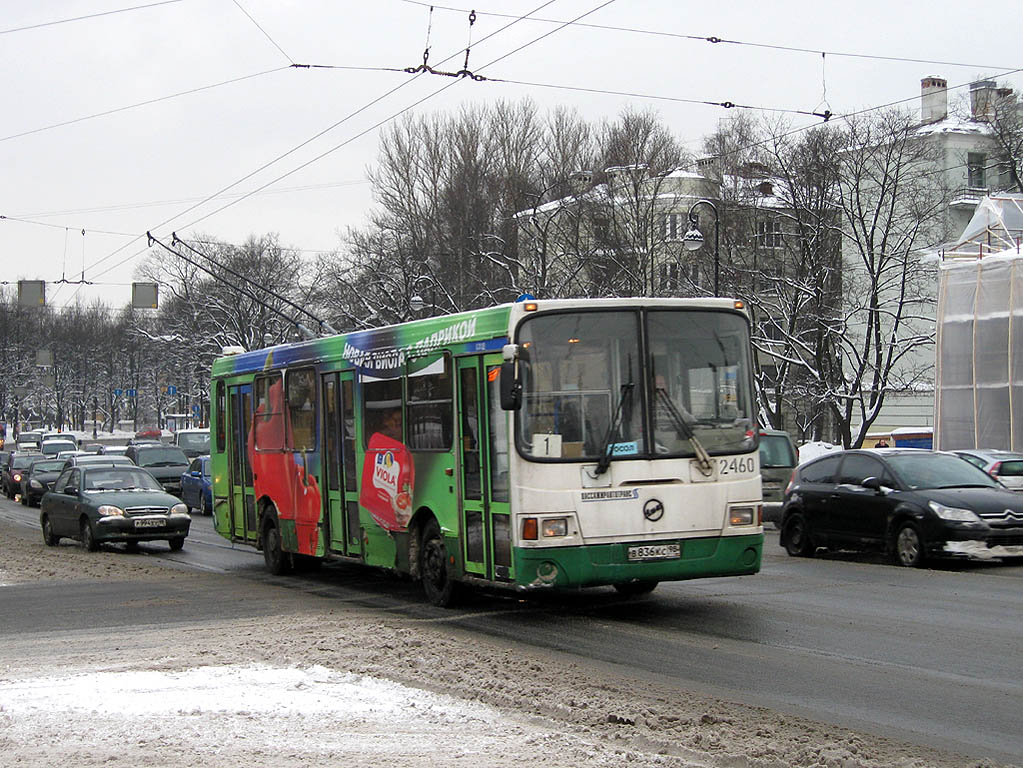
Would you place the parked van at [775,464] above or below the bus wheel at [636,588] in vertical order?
above

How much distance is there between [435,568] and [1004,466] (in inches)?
478

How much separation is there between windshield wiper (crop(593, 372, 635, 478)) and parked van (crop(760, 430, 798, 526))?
14.8 meters

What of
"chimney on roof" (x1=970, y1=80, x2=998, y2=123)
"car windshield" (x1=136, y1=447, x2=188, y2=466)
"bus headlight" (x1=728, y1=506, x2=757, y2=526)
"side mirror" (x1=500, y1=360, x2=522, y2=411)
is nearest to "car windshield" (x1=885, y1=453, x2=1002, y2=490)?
"bus headlight" (x1=728, y1=506, x2=757, y2=526)

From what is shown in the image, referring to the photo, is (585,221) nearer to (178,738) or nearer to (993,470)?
(993,470)

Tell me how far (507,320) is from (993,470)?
1272 cm

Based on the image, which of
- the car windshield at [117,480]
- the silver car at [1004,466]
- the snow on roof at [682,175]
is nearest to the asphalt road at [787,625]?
the silver car at [1004,466]

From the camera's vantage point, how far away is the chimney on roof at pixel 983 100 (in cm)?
5289

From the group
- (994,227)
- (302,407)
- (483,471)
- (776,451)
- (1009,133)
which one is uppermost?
(1009,133)

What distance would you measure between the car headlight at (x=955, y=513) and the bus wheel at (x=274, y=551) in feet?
26.8

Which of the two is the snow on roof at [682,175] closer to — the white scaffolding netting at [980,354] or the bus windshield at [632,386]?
the white scaffolding netting at [980,354]

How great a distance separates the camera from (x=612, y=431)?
1191cm

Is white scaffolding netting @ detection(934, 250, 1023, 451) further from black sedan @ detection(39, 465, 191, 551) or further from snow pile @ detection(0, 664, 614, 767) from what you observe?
snow pile @ detection(0, 664, 614, 767)

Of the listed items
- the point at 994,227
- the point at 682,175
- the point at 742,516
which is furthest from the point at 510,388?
the point at 682,175

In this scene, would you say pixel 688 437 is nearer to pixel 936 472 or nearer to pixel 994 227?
pixel 936 472
